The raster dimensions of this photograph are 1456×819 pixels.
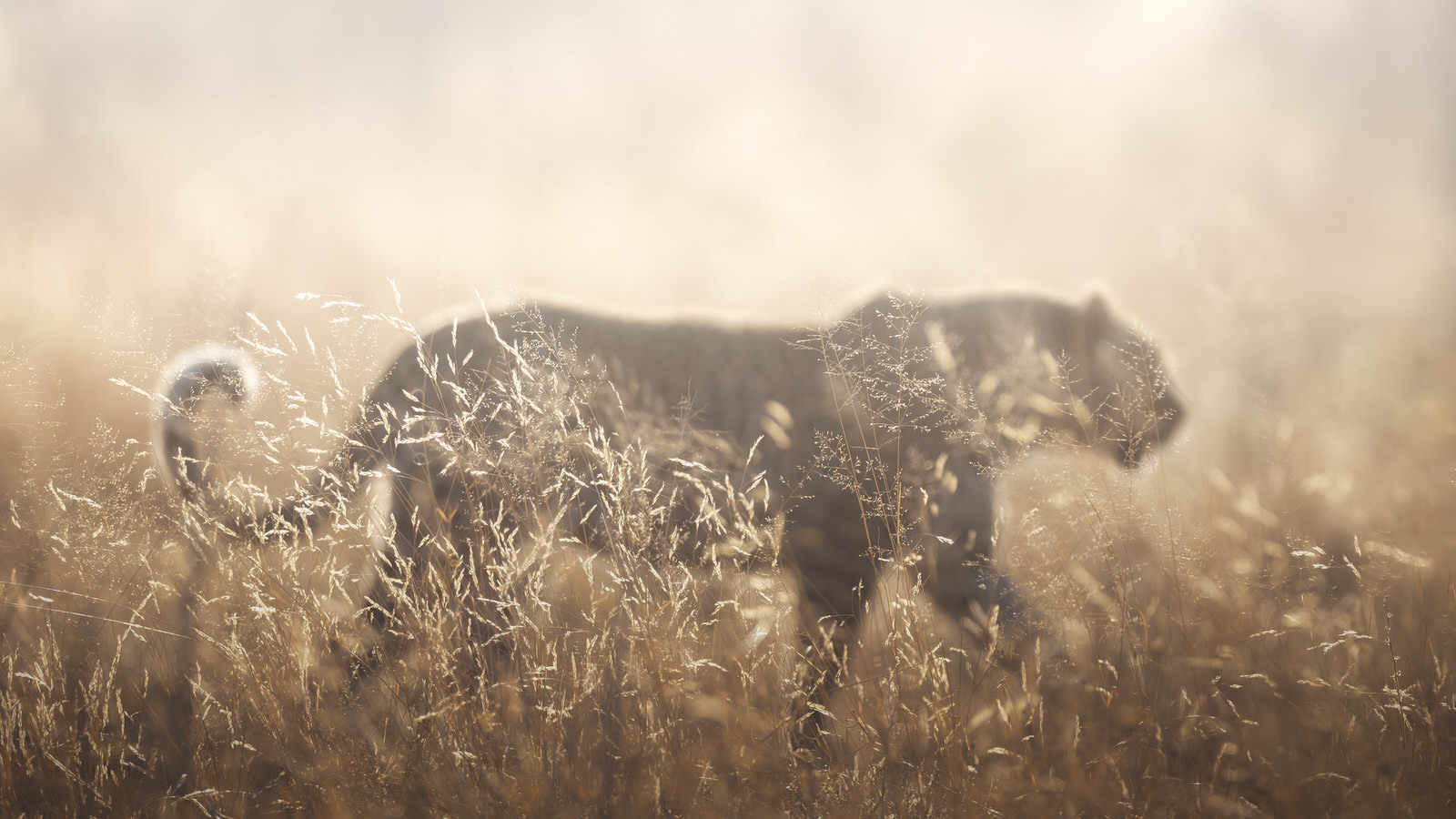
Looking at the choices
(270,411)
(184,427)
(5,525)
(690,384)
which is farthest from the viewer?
(690,384)

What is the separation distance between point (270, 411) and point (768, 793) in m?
1.61

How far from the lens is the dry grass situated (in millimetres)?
1147

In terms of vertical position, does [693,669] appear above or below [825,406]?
below

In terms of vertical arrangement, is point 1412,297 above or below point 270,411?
above

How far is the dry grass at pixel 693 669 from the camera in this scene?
3.76ft

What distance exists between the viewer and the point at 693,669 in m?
1.33

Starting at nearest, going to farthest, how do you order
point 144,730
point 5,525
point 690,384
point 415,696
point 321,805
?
point 321,805, point 415,696, point 144,730, point 5,525, point 690,384

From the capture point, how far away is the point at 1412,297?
2658 mm

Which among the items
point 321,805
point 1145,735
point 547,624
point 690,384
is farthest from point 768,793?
point 690,384

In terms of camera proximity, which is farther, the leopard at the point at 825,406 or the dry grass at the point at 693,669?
Result: the leopard at the point at 825,406

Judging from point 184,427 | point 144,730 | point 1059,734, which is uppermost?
point 184,427

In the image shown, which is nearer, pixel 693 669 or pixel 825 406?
pixel 693 669

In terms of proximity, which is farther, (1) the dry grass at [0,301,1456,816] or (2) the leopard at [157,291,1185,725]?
(2) the leopard at [157,291,1185,725]

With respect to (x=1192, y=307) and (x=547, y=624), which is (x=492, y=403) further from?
(x=1192, y=307)
